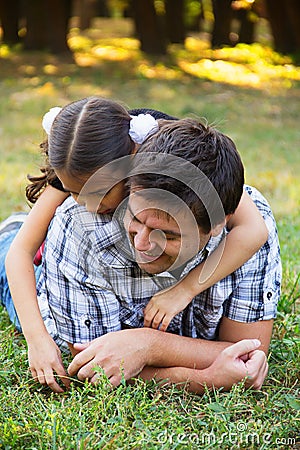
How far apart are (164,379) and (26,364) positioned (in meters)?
0.55

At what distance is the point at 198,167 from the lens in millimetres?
2420

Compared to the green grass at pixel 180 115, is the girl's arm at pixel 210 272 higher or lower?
higher

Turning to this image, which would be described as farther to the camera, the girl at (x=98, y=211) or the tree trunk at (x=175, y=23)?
the tree trunk at (x=175, y=23)

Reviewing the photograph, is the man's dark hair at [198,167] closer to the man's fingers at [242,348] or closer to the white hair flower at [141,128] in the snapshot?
the white hair flower at [141,128]

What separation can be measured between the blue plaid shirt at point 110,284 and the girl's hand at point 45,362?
0.48ft

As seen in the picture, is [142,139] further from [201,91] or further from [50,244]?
[201,91]

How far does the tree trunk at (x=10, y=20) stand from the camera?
1402 centimetres

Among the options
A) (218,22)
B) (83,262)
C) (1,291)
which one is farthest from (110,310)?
(218,22)

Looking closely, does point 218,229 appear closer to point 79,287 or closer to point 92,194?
point 92,194

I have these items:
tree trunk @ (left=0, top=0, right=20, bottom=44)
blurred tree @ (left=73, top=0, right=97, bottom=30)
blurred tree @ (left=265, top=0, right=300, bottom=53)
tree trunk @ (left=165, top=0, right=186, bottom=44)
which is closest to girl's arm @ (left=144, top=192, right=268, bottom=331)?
blurred tree @ (left=265, top=0, right=300, bottom=53)

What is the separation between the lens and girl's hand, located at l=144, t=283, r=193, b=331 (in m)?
2.63

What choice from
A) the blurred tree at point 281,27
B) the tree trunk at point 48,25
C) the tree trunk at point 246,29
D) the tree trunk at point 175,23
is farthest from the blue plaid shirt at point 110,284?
the tree trunk at point 175,23

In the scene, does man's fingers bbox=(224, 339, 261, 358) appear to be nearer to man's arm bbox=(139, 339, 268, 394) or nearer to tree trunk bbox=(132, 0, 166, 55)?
man's arm bbox=(139, 339, 268, 394)

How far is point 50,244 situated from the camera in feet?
9.12
